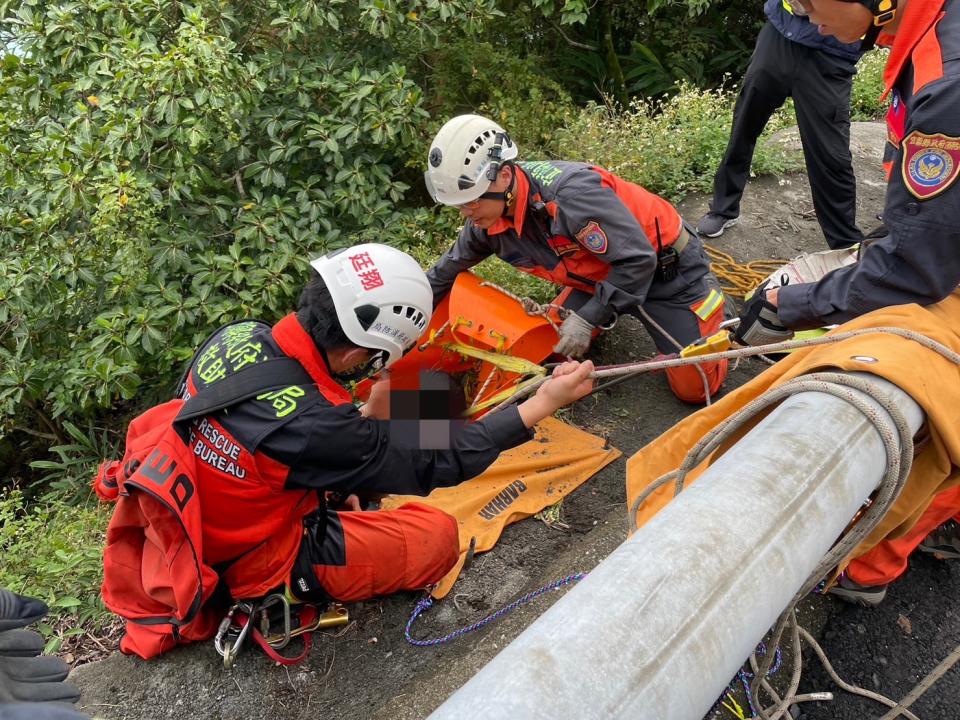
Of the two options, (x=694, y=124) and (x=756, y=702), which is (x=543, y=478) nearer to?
(x=756, y=702)

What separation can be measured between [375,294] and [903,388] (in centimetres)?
157

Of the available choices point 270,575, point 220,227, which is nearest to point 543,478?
point 270,575

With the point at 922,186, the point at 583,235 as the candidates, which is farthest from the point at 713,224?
the point at 922,186

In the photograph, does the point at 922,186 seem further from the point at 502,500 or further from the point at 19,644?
the point at 19,644

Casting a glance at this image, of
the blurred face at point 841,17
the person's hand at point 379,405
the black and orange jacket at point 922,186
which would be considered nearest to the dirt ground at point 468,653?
the person's hand at point 379,405

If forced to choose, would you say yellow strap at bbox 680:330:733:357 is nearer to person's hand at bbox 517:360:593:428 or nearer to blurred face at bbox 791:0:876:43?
person's hand at bbox 517:360:593:428

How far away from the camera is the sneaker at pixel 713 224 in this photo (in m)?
4.88

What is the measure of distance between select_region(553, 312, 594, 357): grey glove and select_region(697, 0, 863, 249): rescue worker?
77.1 inches

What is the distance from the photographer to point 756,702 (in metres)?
1.63

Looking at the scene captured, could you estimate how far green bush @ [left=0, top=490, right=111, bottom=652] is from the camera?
3.08m

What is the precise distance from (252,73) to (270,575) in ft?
11.4

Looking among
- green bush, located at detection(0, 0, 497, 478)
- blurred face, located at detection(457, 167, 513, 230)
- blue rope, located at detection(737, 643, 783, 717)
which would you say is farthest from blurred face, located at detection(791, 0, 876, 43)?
green bush, located at detection(0, 0, 497, 478)

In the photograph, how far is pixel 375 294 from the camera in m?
2.29

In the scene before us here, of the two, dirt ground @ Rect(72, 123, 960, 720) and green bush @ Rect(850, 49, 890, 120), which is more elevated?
green bush @ Rect(850, 49, 890, 120)
